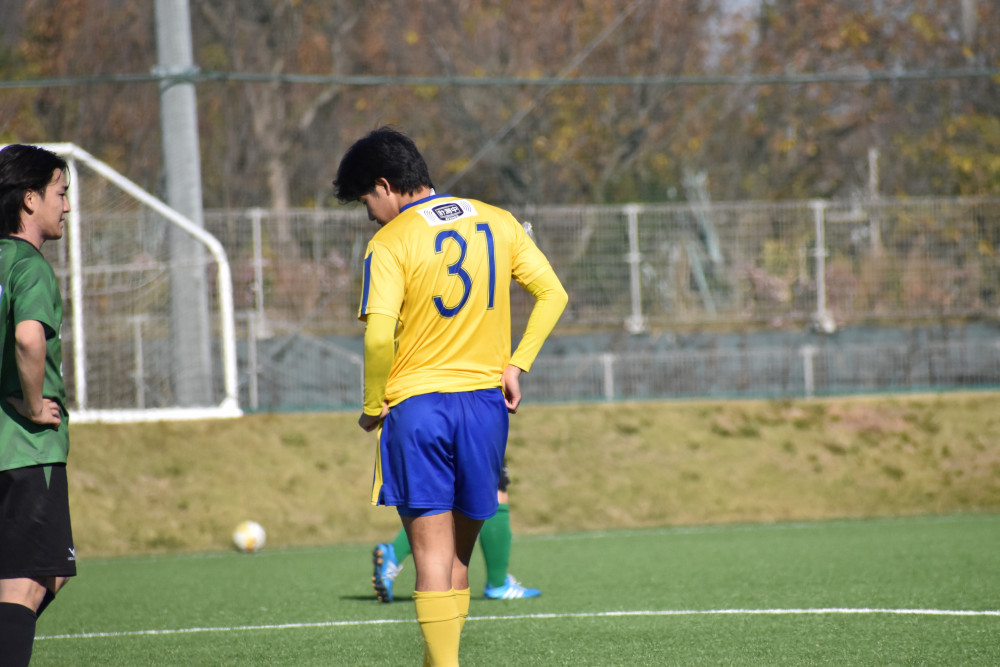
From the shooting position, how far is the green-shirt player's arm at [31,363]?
11.5 feet

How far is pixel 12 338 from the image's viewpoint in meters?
3.62

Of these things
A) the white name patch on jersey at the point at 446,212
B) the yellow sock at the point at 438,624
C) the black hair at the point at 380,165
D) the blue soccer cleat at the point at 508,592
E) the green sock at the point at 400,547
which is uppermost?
the black hair at the point at 380,165

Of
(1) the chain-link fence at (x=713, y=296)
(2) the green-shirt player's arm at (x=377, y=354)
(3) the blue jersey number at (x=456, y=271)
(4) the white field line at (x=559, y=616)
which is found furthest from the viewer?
(1) the chain-link fence at (x=713, y=296)

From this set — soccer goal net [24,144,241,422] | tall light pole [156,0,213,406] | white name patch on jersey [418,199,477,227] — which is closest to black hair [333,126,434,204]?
white name patch on jersey [418,199,477,227]

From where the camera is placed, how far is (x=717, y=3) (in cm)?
2305

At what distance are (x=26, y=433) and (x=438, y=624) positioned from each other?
1372 millimetres

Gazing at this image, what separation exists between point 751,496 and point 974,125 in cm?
1307

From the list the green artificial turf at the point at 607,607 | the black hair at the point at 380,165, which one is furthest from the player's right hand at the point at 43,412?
the green artificial turf at the point at 607,607

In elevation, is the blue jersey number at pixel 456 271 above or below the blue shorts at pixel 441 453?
above

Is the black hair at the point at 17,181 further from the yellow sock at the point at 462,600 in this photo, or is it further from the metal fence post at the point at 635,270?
the metal fence post at the point at 635,270

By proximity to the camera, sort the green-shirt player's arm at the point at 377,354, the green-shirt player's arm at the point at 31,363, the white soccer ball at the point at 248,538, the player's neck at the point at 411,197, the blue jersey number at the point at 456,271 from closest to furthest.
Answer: the green-shirt player's arm at the point at 31,363
the green-shirt player's arm at the point at 377,354
the blue jersey number at the point at 456,271
the player's neck at the point at 411,197
the white soccer ball at the point at 248,538

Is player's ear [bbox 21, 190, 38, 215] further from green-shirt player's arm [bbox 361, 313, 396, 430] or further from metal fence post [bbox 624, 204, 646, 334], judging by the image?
metal fence post [bbox 624, 204, 646, 334]

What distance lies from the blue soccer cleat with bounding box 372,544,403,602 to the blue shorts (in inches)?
101

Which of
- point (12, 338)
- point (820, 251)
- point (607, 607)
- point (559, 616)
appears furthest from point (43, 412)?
point (820, 251)
